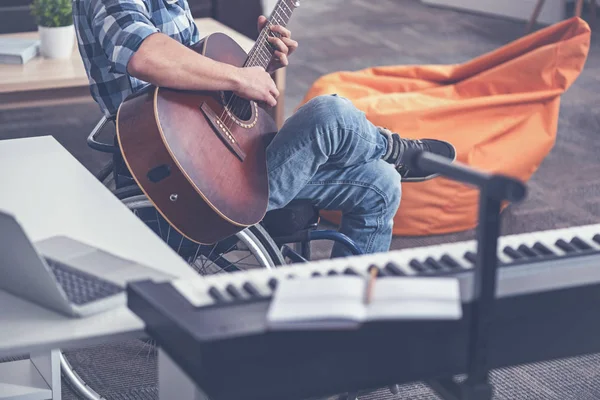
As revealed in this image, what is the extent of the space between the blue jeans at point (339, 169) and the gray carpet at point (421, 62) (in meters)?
0.41

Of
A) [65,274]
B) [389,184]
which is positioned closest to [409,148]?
[389,184]

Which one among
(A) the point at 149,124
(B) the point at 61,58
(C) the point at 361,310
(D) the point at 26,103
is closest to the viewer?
(C) the point at 361,310

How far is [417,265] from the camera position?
3.97 feet

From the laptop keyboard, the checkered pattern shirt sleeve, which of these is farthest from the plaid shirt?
the laptop keyboard

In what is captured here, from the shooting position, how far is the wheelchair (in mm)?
1991

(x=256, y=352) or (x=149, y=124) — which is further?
(x=149, y=124)

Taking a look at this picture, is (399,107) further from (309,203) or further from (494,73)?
(309,203)

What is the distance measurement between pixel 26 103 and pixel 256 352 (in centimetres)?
191

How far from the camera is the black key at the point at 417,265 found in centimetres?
120

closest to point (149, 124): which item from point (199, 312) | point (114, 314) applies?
point (114, 314)

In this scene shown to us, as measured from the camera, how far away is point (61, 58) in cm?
295

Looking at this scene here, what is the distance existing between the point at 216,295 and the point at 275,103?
0.97 m

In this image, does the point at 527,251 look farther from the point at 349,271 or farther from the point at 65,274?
the point at 65,274

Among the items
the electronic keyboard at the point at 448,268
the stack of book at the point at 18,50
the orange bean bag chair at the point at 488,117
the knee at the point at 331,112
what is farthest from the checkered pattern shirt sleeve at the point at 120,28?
the orange bean bag chair at the point at 488,117
